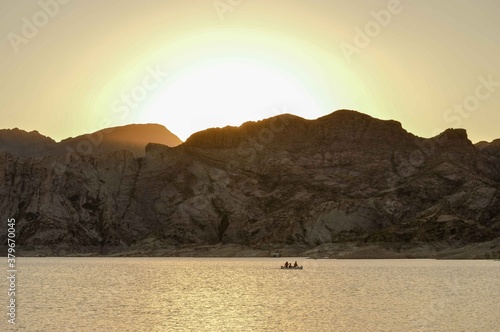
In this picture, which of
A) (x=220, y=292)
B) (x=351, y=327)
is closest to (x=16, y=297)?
(x=220, y=292)

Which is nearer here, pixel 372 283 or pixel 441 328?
pixel 441 328

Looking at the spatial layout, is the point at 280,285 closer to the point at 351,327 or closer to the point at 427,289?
the point at 427,289

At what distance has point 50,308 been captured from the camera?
10656 cm

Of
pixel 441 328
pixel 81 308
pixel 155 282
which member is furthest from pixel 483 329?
pixel 155 282

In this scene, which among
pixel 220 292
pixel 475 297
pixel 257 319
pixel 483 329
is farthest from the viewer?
pixel 220 292

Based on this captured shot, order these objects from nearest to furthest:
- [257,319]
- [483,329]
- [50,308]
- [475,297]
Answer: [483,329] → [257,319] → [50,308] → [475,297]

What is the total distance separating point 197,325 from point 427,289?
224ft

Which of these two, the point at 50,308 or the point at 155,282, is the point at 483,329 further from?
the point at 155,282

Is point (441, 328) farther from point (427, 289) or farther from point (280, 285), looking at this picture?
point (280, 285)

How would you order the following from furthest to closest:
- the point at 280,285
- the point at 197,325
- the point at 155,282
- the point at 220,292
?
the point at 155,282
the point at 280,285
the point at 220,292
the point at 197,325

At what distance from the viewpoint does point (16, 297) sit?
125562 mm

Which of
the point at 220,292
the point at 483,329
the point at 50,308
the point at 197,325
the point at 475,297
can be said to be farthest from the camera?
the point at 220,292

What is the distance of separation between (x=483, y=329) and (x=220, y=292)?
6439cm

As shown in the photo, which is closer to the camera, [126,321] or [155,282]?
[126,321]
